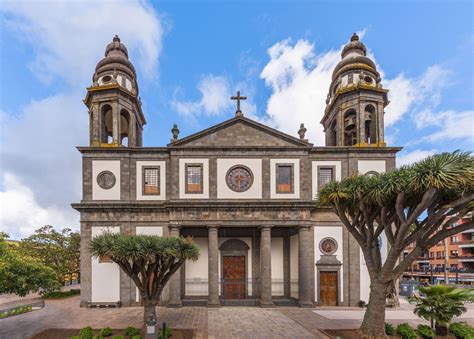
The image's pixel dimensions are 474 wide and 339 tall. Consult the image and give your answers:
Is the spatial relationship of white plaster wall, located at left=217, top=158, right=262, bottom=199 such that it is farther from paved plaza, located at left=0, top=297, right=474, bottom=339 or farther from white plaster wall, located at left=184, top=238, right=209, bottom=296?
paved plaza, located at left=0, top=297, right=474, bottom=339

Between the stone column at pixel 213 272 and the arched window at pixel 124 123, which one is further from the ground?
the arched window at pixel 124 123

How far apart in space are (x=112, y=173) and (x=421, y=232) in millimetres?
18497

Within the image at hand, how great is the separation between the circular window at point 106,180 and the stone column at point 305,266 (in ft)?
44.8

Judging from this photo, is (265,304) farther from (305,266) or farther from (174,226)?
(174,226)

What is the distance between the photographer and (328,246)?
63.3 feet

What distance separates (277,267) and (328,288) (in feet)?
13.0

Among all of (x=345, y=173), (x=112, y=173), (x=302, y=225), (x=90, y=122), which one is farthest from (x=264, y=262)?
(x=90, y=122)

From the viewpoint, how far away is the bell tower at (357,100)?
20547 mm

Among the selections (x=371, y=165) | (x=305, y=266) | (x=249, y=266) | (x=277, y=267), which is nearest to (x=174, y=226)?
(x=249, y=266)

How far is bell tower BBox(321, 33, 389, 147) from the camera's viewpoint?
67.4 ft

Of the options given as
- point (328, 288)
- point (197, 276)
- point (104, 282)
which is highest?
point (104, 282)

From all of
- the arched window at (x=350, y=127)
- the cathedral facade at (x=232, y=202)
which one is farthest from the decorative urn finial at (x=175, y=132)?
the arched window at (x=350, y=127)

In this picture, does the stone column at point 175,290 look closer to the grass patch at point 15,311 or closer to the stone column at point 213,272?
the stone column at point 213,272

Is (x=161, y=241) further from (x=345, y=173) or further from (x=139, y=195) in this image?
(x=345, y=173)
